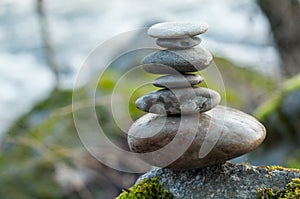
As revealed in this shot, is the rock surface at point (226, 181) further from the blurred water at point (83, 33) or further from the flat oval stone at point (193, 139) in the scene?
the blurred water at point (83, 33)

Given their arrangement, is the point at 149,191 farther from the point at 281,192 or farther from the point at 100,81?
the point at 100,81

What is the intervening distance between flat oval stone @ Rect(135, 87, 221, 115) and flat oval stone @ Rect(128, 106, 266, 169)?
0.13 feet

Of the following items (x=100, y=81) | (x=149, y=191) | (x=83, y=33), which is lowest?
(x=83, y=33)

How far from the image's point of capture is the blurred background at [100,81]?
5211mm

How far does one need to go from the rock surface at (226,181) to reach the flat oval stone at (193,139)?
8 cm

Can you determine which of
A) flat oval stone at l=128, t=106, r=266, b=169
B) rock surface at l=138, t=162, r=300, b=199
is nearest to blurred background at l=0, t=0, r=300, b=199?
rock surface at l=138, t=162, r=300, b=199

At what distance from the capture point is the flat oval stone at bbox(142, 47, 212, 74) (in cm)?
201

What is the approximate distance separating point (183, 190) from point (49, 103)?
204 inches

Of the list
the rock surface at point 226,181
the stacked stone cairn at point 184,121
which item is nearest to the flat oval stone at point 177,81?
the stacked stone cairn at point 184,121

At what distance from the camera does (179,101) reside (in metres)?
2.02

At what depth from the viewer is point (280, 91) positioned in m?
4.91

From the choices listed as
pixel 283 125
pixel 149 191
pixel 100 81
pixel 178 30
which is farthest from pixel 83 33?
pixel 178 30

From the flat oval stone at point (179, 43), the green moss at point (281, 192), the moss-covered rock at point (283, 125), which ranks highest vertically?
the flat oval stone at point (179, 43)

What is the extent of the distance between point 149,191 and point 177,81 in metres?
0.42
